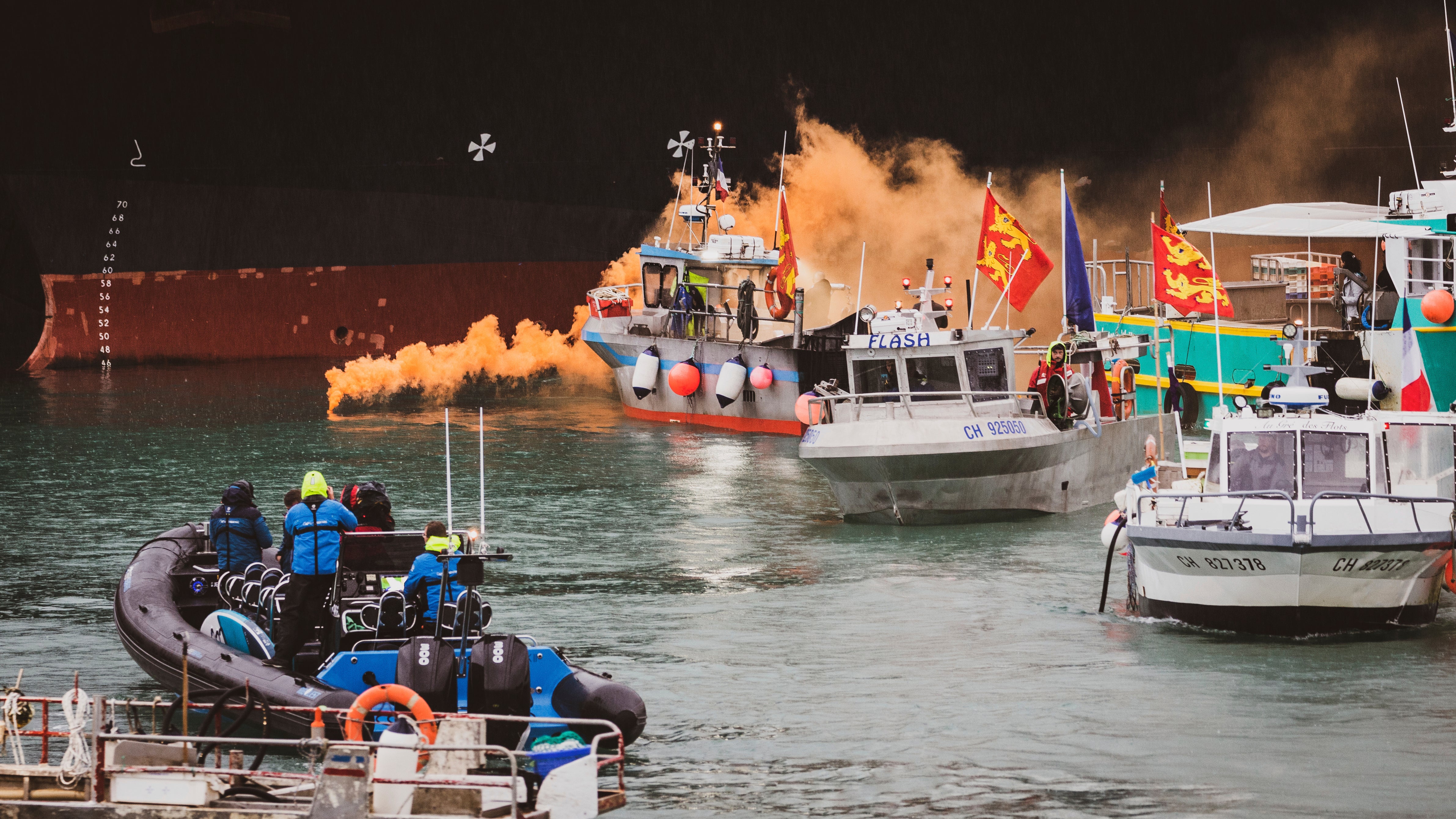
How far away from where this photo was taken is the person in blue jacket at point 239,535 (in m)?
13.2

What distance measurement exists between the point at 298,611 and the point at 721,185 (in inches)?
930

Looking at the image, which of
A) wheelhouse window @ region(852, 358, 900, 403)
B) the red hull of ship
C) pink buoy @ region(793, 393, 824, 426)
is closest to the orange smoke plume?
the red hull of ship

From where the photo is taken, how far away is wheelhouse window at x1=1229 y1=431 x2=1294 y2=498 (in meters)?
14.2

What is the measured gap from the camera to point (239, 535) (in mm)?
13305

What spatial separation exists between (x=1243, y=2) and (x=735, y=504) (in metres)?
29.4

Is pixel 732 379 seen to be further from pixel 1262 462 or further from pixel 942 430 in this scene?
pixel 1262 462

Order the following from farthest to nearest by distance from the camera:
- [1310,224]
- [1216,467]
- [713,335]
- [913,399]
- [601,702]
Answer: [713,335] < [1310,224] < [913,399] < [1216,467] < [601,702]

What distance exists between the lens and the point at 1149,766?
10.3 metres

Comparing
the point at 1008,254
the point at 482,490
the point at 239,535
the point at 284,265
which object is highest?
the point at 284,265

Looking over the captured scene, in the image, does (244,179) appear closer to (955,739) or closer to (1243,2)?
(1243,2)

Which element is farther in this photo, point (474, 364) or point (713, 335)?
point (474, 364)

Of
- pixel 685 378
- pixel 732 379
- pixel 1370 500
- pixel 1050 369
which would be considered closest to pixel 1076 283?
pixel 1050 369

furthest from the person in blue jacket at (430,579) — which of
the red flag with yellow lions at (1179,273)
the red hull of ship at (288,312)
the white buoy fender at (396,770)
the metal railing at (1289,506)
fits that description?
the red hull of ship at (288,312)

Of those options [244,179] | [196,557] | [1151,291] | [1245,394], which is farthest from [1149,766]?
[244,179]
